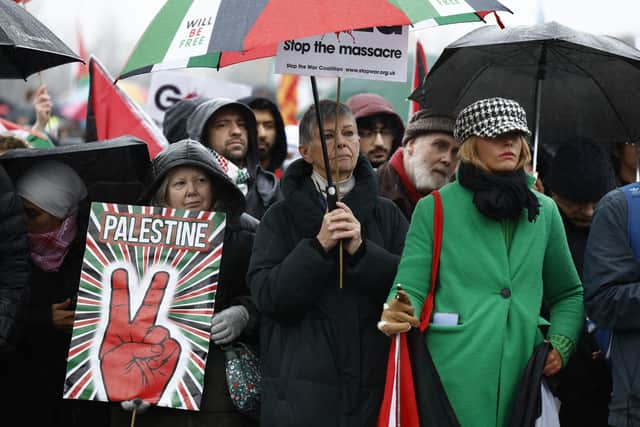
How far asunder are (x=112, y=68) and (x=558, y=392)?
5255 cm

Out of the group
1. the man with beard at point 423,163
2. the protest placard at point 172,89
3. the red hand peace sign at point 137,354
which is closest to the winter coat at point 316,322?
the red hand peace sign at point 137,354

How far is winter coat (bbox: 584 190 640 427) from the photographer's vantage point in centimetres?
398

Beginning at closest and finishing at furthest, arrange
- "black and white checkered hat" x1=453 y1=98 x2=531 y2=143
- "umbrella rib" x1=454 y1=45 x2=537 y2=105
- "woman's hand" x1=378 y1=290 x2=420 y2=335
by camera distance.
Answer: "woman's hand" x1=378 y1=290 x2=420 y2=335 < "black and white checkered hat" x1=453 y1=98 x2=531 y2=143 < "umbrella rib" x1=454 y1=45 x2=537 y2=105

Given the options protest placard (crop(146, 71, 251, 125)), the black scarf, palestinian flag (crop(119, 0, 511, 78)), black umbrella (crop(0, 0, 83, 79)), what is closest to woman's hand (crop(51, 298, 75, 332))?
black umbrella (crop(0, 0, 83, 79))

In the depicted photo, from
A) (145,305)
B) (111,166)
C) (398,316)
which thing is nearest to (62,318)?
(145,305)

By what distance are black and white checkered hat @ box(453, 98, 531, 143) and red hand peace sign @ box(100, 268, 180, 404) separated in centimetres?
165

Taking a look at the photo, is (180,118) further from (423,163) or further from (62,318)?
(62,318)

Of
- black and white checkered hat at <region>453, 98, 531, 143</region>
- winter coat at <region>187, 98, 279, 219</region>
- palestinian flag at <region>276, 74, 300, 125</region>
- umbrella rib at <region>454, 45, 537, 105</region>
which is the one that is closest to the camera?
black and white checkered hat at <region>453, 98, 531, 143</region>

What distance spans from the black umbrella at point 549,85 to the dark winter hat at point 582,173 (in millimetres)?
177

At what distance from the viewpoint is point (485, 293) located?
4.03 meters

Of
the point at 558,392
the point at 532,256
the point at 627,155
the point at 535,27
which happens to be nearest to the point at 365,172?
the point at 532,256

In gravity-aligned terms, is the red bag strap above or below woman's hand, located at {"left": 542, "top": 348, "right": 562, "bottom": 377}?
above

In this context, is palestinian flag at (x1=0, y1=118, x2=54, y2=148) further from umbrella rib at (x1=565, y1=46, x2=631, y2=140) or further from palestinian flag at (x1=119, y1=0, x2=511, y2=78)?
umbrella rib at (x1=565, y1=46, x2=631, y2=140)

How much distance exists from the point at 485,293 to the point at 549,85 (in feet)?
6.65
